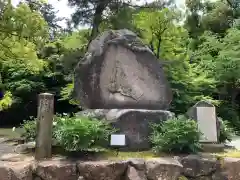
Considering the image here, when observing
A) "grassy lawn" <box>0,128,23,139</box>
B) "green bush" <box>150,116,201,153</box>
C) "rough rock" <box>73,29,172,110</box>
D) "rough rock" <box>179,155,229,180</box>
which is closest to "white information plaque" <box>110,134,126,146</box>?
"green bush" <box>150,116,201,153</box>

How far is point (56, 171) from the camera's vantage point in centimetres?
416

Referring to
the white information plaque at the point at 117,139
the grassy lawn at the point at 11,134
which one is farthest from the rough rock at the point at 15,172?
the grassy lawn at the point at 11,134

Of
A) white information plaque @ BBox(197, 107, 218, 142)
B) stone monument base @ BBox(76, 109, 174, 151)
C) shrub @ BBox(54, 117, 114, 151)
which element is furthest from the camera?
white information plaque @ BBox(197, 107, 218, 142)

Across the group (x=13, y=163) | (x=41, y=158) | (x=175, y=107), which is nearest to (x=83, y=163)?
(x=41, y=158)

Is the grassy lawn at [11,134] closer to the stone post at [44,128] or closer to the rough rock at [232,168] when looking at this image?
the stone post at [44,128]

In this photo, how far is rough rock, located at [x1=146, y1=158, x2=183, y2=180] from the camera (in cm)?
429

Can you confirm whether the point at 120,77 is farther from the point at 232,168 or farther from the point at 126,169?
the point at 232,168

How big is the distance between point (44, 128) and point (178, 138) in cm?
217

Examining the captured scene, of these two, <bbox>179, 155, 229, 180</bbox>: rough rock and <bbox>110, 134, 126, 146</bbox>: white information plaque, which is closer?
<bbox>179, 155, 229, 180</bbox>: rough rock

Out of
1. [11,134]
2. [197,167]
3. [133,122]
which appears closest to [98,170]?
[133,122]

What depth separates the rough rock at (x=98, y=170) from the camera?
423cm

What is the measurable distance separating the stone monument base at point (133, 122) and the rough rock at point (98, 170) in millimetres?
875

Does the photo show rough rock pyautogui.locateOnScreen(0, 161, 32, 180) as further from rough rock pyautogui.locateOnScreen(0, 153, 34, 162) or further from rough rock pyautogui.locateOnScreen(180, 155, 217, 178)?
rough rock pyautogui.locateOnScreen(180, 155, 217, 178)

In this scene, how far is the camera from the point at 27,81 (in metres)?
16.6
